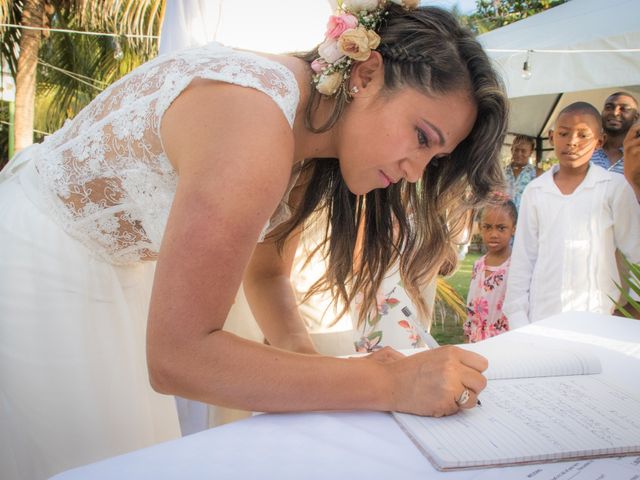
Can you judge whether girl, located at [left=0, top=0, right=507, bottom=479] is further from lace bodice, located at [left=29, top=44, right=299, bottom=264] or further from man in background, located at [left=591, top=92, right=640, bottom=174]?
man in background, located at [left=591, top=92, right=640, bottom=174]

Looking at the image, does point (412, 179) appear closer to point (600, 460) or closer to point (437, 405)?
point (437, 405)

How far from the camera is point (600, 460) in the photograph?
825 mm

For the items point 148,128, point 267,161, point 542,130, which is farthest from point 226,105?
point 542,130

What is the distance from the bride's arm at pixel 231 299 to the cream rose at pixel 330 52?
0.39 m

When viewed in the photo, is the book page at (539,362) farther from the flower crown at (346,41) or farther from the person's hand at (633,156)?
the person's hand at (633,156)

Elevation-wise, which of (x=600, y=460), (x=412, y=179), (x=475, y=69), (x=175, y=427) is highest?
(x=475, y=69)

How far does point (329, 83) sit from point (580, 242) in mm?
2146

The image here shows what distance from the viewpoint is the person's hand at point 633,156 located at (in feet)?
8.32

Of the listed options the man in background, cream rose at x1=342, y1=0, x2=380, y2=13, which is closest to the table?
cream rose at x1=342, y1=0, x2=380, y2=13

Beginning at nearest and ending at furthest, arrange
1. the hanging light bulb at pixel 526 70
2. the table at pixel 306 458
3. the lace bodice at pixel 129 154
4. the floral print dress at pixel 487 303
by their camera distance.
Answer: the table at pixel 306 458, the lace bodice at pixel 129 154, the floral print dress at pixel 487 303, the hanging light bulb at pixel 526 70

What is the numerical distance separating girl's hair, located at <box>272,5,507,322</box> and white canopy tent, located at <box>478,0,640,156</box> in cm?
267

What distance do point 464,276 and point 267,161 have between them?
26.4 ft

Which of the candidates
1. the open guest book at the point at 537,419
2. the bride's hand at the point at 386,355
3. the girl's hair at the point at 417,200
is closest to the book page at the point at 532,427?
the open guest book at the point at 537,419

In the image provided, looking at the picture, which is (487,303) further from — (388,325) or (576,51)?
(576,51)
